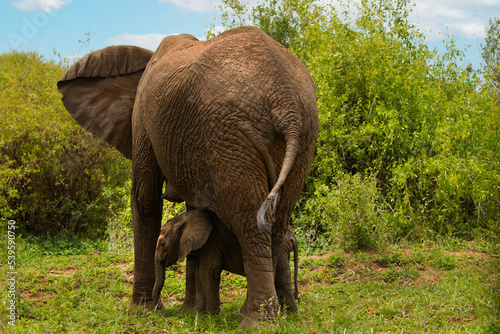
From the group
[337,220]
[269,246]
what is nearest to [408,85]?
[337,220]

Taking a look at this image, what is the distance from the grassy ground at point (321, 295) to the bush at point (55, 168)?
1.53m

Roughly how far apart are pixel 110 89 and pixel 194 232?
224 centimetres

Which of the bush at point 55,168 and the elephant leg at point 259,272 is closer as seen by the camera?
the elephant leg at point 259,272

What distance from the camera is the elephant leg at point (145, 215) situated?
5172mm

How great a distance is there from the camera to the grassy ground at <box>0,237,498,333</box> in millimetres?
4348

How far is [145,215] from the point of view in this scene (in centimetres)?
543

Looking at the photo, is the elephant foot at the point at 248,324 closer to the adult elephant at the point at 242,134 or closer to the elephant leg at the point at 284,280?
the adult elephant at the point at 242,134

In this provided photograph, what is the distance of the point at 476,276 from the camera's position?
19.1 feet

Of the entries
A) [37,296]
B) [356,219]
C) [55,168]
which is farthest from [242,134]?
[55,168]

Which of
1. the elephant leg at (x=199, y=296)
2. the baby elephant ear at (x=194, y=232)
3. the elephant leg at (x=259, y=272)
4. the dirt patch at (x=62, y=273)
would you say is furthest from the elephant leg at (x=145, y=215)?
the dirt patch at (x=62, y=273)

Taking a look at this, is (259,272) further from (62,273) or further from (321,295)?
(62,273)

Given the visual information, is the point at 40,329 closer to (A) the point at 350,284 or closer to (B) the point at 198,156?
(B) the point at 198,156

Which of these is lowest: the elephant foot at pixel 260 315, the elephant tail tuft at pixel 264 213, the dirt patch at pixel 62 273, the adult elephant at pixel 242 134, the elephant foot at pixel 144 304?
the elephant foot at pixel 144 304

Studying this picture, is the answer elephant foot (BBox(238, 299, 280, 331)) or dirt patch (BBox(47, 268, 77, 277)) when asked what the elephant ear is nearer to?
dirt patch (BBox(47, 268, 77, 277))
